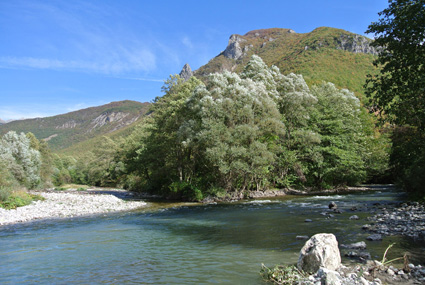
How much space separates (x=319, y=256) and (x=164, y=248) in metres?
6.86

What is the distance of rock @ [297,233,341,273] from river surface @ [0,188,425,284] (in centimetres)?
111

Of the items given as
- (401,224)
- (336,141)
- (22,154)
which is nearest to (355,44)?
(336,141)

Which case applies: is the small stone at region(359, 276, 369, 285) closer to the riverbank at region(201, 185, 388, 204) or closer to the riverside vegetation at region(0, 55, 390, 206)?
the riverside vegetation at region(0, 55, 390, 206)

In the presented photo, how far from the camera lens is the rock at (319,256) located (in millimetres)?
8227

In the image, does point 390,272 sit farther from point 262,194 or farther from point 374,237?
point 262,194

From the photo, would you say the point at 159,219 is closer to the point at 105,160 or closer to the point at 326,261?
the point at 326,261

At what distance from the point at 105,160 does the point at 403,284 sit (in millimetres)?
86393

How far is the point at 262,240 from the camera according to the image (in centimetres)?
1300

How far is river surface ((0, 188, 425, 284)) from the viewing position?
29.3 feet

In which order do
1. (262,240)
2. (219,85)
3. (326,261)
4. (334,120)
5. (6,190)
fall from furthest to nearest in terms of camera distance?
(334,120), (219,85), (6,190), (262,240), (326,261)

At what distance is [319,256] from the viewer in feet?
27.1

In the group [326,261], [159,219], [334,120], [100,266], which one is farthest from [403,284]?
[334,120]

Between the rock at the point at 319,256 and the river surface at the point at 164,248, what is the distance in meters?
1.11

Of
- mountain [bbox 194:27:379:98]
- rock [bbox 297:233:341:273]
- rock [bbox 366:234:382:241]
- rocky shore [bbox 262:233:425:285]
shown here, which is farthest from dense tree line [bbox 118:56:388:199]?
mountain [bbox 194:27:379:98]
